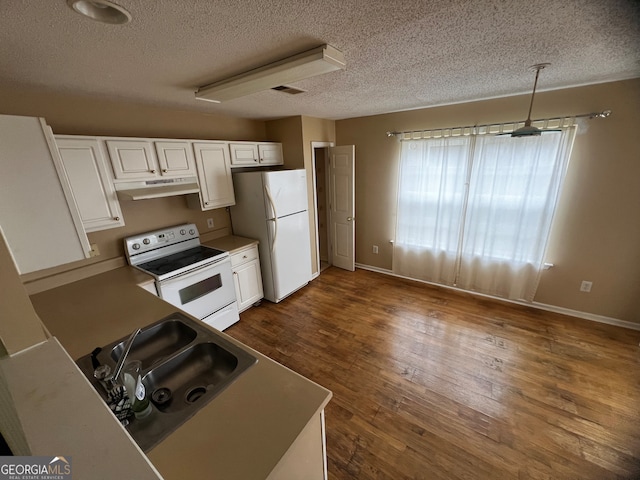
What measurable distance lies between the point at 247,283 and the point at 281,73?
2363 millimetres

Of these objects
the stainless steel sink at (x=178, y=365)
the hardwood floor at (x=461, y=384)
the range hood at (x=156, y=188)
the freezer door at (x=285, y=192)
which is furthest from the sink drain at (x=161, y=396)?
the freezer door at (x=285, y=192)

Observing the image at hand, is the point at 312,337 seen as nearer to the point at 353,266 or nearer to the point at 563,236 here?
the point at 353,266

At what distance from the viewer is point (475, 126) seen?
2844mm

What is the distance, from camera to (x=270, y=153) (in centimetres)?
340

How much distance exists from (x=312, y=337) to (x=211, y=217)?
→ 1.94 metres

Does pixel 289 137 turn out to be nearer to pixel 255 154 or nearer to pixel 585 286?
pixel 255 154

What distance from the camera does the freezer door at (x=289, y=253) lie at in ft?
10.3

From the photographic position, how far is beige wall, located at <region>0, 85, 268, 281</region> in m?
1.89

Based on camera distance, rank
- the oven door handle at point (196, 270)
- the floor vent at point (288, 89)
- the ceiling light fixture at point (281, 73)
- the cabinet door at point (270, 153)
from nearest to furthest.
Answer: the ceiling light fixture at point (281, 73) → the floor vent at point (288, 89) → the oven door handle at point (196, 270) → the cabinet door at point (270, 153)

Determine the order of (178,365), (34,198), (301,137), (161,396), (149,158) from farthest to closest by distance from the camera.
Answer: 1. (301,137)
2. (149,158)
3. (34,198)
4. (178,365)
5. (161,396)

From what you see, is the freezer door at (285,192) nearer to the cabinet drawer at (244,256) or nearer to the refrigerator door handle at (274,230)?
the refrigerator door handle at (274,230)

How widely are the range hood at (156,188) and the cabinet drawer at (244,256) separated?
83 centimetres

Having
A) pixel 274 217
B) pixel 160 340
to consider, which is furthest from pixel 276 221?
pixel 160 340

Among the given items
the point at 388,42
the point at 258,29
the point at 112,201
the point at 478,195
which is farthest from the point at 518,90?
the point at 112,201
